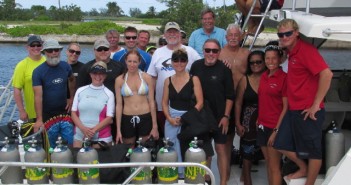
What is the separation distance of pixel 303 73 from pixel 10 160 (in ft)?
8.32

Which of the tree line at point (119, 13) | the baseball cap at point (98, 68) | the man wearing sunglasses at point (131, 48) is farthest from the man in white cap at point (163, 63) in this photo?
the tree line at point (119, 13)

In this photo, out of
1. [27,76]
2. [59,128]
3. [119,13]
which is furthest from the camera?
[119,13]

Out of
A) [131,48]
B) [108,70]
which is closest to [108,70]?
[108,70]

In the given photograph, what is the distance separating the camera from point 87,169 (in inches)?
139

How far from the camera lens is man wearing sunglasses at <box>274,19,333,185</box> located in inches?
131

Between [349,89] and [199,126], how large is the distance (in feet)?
7.95

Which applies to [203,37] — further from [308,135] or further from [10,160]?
[10,160]

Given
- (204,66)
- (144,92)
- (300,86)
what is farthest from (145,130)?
(300,86)

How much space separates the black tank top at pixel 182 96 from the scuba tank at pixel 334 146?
1.29 meters

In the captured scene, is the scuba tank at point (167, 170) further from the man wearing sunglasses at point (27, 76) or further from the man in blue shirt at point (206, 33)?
the man in blue shirt at point (206, 33)

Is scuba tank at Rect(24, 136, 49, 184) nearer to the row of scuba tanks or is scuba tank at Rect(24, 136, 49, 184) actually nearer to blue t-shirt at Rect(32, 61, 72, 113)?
the row of scuba tanks

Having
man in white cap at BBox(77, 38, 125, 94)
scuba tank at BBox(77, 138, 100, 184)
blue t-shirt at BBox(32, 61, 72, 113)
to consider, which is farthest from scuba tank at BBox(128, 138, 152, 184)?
blue t-shirt at BBox(32, 61, 72, 113)

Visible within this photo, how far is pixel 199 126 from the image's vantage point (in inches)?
157

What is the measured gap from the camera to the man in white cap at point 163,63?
4.57 m
